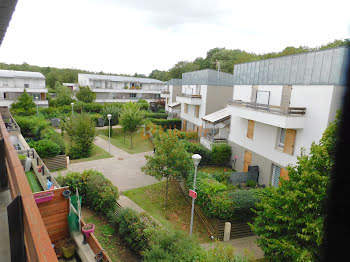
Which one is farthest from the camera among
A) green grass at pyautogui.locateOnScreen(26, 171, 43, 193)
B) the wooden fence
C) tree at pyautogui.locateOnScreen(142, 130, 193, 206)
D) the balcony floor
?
tree at pyautogui.locateOnScreen(142, 130, 193, 206)

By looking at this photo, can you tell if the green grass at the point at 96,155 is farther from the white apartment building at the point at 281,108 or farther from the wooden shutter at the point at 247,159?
the wooden shutter at the point at 247,159

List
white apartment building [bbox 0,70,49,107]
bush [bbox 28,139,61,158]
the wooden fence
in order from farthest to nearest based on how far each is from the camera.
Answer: white apartment building [bbox 0,70,49,107] → bush [bbox 28,139,61,158] → the wooden fence

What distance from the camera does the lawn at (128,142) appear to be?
27731 millimetres

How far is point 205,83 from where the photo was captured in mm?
28172

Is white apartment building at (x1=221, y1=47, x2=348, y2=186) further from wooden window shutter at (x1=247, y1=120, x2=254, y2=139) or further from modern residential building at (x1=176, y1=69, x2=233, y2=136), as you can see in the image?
modern residential building at (x1=176, y1=69, x2=233, y2=136)

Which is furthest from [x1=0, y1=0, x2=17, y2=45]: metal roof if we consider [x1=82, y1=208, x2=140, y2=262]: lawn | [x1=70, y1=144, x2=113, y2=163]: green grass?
[x1=70, y1=144, x2=113, y2=163]: green grass

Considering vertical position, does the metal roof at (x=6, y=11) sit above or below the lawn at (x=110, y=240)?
above

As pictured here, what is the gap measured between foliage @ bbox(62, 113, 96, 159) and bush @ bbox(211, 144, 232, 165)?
12.3m

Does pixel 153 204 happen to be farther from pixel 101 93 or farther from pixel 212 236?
pixel 101 93

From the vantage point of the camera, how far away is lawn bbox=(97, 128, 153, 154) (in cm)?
2773

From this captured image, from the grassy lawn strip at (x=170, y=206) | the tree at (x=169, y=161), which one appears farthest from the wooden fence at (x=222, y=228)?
the tree at (x=169, y=161)

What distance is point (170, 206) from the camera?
15.1 m

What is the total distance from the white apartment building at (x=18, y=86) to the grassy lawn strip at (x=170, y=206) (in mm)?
33485

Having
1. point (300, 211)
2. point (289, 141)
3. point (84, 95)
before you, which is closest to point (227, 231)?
point (300, 211)
